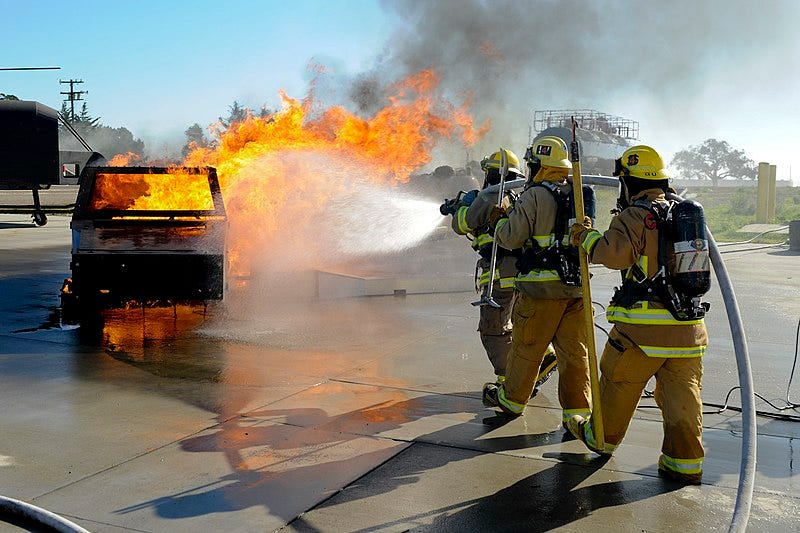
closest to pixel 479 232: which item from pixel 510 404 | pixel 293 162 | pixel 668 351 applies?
pixel 510 404

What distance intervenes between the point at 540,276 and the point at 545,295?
121mm

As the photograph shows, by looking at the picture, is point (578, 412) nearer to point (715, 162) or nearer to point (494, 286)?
point (494, 286)

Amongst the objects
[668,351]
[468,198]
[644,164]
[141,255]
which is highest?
[644,164]

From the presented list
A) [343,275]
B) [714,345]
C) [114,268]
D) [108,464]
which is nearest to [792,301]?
[714,345]

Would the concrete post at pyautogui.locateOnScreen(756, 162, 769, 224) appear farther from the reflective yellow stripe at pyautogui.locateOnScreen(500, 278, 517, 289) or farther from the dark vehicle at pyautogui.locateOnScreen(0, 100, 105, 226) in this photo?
the reflective yellow stripe at pyautogui.locateOnScreen(500, 278, 517, 289)

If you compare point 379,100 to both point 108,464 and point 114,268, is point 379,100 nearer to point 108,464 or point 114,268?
point 114,268

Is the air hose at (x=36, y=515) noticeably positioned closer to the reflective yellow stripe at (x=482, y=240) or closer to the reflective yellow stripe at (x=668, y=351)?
the reflective yellow stripe at (x=668, y=351)

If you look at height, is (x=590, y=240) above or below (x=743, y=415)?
above

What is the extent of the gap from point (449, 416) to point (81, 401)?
256cm

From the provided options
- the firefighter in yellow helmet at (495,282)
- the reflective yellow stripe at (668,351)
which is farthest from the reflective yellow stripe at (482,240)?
the reflective yellow stripe at (668,351)

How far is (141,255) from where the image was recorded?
313 inches

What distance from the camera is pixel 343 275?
10.9 metres

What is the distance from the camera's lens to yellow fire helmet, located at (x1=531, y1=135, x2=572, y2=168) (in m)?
4.90

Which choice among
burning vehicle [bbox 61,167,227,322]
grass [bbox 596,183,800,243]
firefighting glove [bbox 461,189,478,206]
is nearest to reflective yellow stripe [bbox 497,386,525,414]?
firefighting glove [bbox 461,189,478,206]
